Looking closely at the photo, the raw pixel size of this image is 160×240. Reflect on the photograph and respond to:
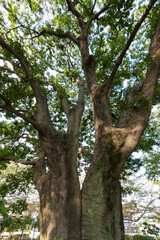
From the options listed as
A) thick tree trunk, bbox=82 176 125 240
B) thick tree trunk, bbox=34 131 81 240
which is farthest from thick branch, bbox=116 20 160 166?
thick tree trunk, bbox=34 131 81 240

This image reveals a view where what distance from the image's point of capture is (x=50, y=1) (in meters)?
6.02

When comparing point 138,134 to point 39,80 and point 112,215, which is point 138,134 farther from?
point 39,80

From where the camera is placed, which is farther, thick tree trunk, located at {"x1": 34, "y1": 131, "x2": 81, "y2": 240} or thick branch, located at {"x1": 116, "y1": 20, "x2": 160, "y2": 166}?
thick branch, located at {"x1": 116, "y1": 20, "x2": 160, "y2": 166}

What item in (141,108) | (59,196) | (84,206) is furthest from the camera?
(141,108)

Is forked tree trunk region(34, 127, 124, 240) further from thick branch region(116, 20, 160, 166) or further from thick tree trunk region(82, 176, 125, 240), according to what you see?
thick branch region(116, 20, 160, 166)

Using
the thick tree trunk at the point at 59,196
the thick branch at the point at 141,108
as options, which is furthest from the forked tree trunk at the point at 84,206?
the thick branch at the point at 141,108

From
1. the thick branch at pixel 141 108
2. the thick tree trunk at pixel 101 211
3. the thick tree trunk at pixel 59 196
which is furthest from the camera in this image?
the thick branch at pixel 141 108

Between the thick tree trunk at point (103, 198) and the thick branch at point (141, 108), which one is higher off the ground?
the thick branch at point (141, 108)

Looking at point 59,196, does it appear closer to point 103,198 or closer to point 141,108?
point 103,198

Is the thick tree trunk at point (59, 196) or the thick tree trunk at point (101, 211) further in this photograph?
the thick tree trunk at point (59, 196)

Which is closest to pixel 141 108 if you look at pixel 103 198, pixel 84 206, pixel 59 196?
pixel 103 198

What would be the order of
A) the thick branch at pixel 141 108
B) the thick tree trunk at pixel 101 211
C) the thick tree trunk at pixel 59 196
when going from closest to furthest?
the thick tree trunk at pixel 101 211 < the thick tree trunk at pixel 59 196 < the thick branch at pixel 141 108

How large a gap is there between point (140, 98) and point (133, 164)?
5954 mm

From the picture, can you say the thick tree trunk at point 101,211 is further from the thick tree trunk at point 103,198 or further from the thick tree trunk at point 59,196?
the thick tree trunk at point 59,196
